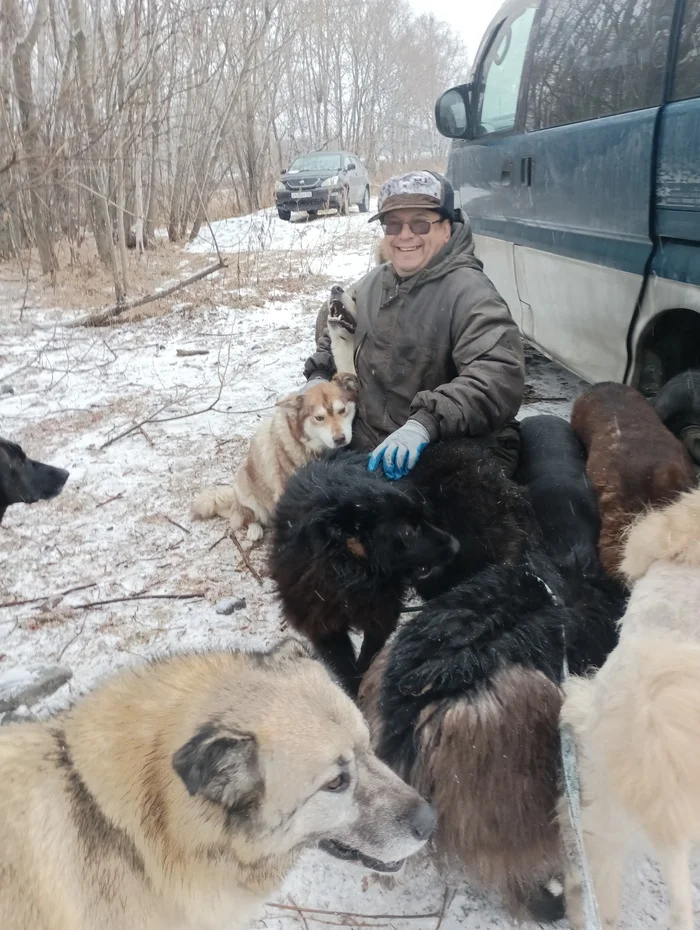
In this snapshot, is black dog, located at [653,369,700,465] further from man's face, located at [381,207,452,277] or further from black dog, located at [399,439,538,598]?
man's face, located at [381,207,452,277]

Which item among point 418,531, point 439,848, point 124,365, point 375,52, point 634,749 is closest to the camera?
point 634,749

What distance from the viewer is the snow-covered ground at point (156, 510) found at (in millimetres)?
1939

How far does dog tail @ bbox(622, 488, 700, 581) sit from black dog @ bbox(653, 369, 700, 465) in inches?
36.8

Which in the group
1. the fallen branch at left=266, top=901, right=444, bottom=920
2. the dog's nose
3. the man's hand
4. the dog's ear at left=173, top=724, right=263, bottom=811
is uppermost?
the dog's ear at left=173, top=724, right=263, bottom=811

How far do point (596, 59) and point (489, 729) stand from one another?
3151mm

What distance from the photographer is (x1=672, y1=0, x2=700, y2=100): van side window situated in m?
2.30

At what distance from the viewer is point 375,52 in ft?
111

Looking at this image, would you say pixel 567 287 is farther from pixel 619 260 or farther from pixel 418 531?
pixel 418 531

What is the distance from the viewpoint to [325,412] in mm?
3877

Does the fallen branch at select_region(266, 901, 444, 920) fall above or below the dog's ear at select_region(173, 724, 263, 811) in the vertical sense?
below

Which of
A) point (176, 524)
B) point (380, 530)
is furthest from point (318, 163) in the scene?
point (380, 530)

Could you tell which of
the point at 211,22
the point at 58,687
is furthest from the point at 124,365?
the point at 211,22

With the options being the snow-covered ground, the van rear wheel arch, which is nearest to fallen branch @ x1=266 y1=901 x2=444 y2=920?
the snow-covered ground

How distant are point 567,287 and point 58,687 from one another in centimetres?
342
